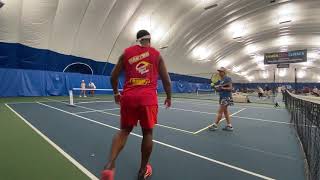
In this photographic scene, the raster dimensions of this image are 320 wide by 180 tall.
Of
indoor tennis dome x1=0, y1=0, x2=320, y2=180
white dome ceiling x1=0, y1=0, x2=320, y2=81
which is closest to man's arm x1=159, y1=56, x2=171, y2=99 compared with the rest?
indoor tennis dome x1=0, y1=0, x2=320, y2=180

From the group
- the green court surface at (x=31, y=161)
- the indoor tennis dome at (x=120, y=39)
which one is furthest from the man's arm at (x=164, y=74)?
the indoor tennis dome at (x=120, y=39)

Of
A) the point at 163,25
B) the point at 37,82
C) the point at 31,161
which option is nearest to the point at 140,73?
the point at 31,161

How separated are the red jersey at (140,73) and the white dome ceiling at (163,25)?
19.5m

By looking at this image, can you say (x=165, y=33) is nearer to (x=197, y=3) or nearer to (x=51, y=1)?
(x=197, y=3)

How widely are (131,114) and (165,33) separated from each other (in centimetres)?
2853

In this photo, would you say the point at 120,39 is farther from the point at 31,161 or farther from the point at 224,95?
the point at 31,161

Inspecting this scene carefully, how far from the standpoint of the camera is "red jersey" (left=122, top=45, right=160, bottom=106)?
9.58 feet

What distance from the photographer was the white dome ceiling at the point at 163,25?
20.4 m

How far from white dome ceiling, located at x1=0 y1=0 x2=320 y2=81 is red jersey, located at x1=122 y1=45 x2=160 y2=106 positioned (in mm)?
19490

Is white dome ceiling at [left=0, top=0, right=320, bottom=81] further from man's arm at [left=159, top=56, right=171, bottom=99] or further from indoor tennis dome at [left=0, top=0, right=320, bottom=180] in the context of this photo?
man's arm at [left=159, top=56, right=171, bottom=99]

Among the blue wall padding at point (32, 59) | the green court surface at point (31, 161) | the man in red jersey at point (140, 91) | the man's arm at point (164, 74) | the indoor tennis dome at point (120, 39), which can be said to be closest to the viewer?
the man in red jersey at point (140, 91)

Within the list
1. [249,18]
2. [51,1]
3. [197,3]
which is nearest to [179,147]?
[51,1]

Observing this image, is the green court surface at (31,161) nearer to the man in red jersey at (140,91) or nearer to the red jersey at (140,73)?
the man in red jersey at (140,91)

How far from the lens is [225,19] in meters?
32.1
